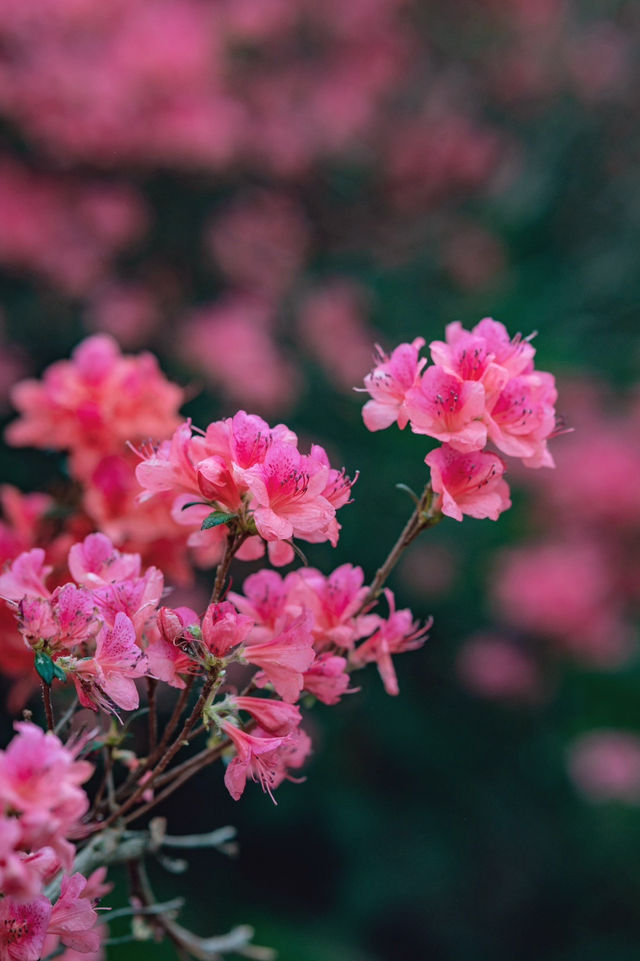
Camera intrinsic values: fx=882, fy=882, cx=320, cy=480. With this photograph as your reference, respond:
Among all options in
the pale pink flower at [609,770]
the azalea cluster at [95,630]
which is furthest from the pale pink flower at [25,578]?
the pale pink flower at [609,770]

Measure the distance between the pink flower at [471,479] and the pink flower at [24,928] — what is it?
0.26 metres

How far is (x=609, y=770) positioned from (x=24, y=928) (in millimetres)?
1957

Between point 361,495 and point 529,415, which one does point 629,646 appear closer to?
point 361,495

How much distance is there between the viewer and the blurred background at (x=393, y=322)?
2.09 metres

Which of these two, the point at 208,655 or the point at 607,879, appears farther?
the point at 607,879

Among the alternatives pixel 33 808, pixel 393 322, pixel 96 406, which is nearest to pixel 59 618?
pixel 33 808

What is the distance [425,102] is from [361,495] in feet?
4.20

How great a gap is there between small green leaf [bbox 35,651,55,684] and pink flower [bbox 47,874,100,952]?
3.4 inches

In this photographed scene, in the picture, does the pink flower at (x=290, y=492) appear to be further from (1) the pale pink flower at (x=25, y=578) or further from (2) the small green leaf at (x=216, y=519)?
(1) the pale pink flower at (x=25, y=578)

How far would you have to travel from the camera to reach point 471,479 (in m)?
0.47

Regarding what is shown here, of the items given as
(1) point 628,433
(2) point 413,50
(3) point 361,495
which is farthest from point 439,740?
(2) point 413,50

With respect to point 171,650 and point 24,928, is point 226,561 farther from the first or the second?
point 24,928

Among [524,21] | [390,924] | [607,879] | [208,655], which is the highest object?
[524,21]

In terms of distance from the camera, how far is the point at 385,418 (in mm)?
503
